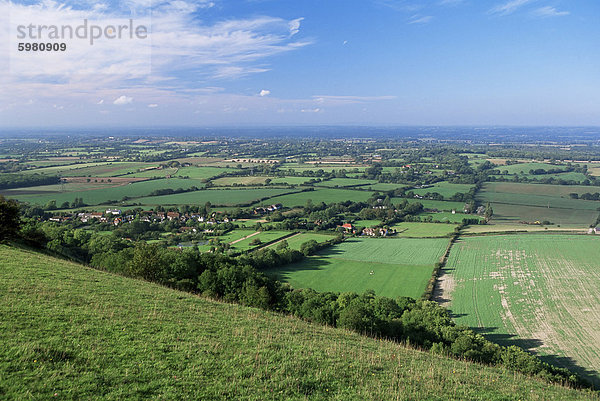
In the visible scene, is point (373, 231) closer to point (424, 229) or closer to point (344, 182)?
point (424, 229)

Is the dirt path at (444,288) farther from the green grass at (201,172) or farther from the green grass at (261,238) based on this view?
the green grass at (201,172)

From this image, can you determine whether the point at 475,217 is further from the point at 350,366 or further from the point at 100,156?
the point at 100,156

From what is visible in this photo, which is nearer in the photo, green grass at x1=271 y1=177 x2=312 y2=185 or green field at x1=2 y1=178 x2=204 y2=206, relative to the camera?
green field at x1=2 y1=178 x2=204 y2=206

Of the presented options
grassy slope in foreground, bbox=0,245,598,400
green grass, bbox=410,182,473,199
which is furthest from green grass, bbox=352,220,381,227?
grassy slope in foreground, bbox=0,245,598,400

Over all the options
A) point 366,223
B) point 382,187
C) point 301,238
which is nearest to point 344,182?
point 382,187

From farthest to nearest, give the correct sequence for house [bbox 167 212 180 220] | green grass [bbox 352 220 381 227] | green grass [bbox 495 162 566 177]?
1. green grass [bbox 495 162 566 177]
2. house [bbox 167 212 180 220]
3. green grass [bbox 352 220 381 227]

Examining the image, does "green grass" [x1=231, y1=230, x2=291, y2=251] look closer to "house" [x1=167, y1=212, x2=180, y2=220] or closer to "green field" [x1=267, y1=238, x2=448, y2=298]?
"green field" [x1=267, y1=238, x2=448, y2=298]
